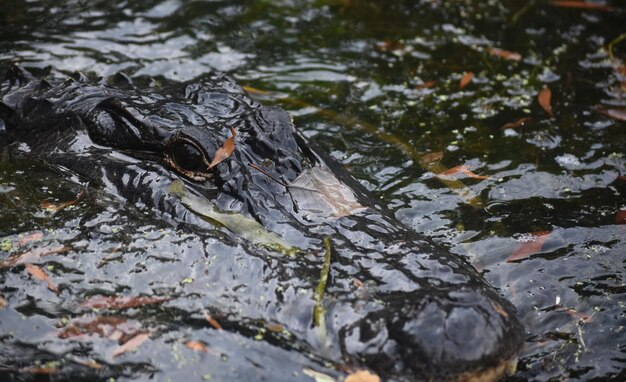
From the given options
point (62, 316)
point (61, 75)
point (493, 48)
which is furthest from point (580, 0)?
point (62, 316)

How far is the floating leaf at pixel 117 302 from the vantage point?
138 inches

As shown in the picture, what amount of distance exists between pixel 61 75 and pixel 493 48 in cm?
438

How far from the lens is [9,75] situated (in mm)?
5879

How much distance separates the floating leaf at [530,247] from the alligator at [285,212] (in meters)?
0.60

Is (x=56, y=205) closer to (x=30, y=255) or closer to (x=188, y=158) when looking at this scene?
(x=30, y=255)

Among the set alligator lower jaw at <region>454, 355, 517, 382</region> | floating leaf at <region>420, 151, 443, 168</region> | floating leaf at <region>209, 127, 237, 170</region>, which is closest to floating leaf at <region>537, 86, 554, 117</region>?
floating leaf at <region>420, 151, 443, 168</region>

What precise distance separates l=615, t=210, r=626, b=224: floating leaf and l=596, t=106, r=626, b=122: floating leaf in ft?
5.45

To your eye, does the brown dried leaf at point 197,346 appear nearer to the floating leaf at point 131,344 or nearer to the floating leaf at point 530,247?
the floating leaf at point 131,344

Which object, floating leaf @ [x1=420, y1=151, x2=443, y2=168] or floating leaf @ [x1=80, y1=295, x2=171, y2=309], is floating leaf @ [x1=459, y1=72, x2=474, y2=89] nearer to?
floating leaf @ [x1=420, y1=151, x2=443, y2=168]

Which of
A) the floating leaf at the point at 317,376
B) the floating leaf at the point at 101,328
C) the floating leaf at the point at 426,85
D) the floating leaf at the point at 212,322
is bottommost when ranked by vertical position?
the floating leaf at the point at 426,85

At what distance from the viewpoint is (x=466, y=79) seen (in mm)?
6945

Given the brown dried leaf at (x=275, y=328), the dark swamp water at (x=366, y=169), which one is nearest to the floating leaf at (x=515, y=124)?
the dark swamp water at (x=366, y=169)

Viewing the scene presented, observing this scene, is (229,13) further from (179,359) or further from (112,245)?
(179,359)

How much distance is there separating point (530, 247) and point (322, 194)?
1.49m
